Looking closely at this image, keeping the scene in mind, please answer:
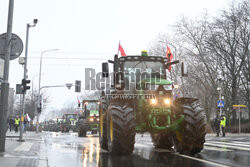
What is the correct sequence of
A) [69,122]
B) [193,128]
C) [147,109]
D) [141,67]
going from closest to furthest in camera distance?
[193,128] < [147,109] < [141,67] < [69,122]

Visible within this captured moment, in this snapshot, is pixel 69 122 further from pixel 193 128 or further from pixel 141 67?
pixel 193 128

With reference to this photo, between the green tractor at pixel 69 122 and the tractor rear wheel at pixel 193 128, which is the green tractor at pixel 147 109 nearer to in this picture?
the tractor rear wheel at pixel 193 128

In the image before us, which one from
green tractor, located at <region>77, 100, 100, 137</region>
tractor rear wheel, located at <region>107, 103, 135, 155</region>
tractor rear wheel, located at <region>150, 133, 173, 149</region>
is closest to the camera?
tractor rear wheel, located at <region>107, 103, 135, 155</region>

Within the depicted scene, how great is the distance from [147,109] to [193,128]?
4.77 feet

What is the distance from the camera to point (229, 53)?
3722 cm

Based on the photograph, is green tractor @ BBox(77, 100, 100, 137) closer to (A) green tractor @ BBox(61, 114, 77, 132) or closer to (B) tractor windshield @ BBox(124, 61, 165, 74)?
(B) tractor windshield @ BBox(124, 61, 165, 74)

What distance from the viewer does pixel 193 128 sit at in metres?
9.65

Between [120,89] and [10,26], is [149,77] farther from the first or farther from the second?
[10,26]

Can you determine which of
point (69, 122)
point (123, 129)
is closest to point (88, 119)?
point (123, 129)

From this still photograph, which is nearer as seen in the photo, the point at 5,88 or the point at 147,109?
the point at 147,109

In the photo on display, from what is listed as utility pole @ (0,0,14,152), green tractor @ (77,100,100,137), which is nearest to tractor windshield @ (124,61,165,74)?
utility pole @ (0,0,14,152)

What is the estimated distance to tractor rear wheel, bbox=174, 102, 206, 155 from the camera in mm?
9648

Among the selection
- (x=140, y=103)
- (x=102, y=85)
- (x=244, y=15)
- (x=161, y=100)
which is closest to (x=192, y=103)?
(x=161, y=100)

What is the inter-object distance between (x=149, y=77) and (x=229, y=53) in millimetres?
28327
